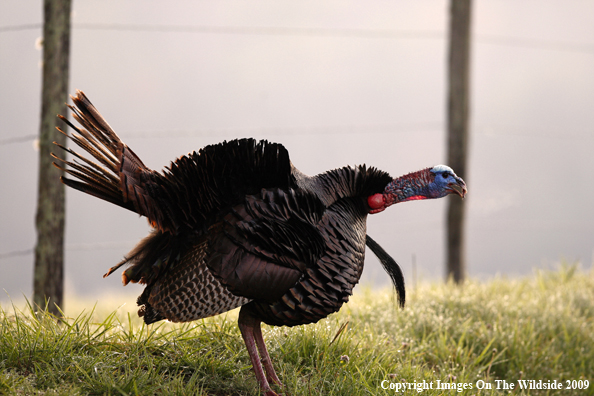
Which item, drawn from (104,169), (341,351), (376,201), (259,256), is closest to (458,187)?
(376,201)

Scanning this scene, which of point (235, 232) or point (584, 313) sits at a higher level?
point (235, 232)

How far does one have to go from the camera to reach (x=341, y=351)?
9.80 feet

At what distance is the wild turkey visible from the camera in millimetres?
2289

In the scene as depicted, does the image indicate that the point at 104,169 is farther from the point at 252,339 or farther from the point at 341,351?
the point at 341,351

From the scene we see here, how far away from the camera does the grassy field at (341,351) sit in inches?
96.8

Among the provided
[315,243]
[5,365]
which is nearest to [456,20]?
[315,243]

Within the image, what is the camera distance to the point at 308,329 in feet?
10.00

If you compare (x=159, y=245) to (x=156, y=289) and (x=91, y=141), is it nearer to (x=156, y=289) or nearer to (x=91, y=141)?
(x=156, y=289)

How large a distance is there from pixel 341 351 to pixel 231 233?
1109 mm

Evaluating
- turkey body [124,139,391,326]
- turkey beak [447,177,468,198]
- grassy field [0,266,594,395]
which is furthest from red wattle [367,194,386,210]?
grassy field [0,266,594,395]

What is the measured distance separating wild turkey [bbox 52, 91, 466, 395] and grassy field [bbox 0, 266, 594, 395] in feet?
0.95

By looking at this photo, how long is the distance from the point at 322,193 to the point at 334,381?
962 mm

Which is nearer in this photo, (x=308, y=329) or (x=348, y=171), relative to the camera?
(x=348, y=171)

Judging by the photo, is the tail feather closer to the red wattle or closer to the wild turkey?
the wild turkey
